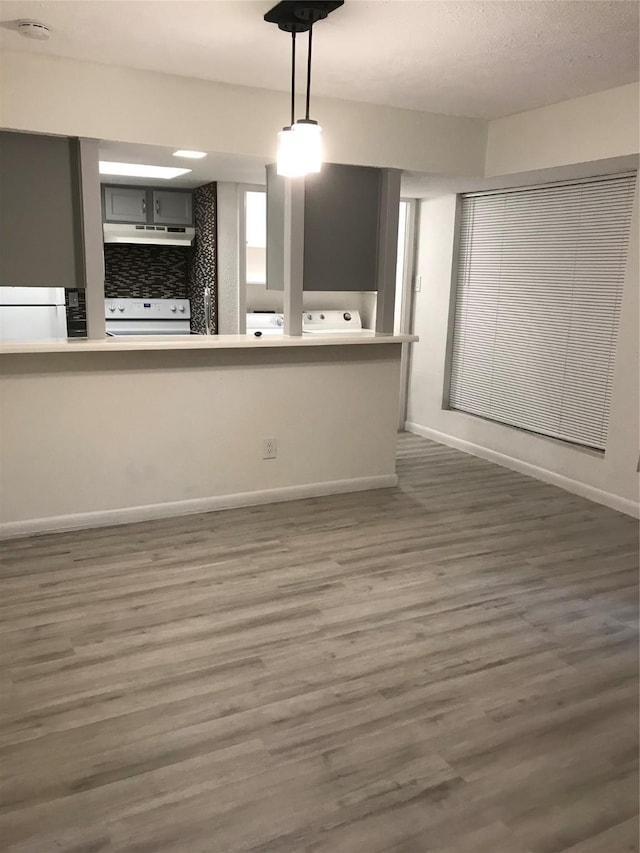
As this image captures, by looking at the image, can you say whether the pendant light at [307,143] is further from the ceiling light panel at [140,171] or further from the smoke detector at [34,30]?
the ceiling light panel at [140,171]

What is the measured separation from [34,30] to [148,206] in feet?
11.3

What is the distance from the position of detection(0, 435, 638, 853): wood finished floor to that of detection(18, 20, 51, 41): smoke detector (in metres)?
2.44

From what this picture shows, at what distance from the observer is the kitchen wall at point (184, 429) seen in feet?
12.2

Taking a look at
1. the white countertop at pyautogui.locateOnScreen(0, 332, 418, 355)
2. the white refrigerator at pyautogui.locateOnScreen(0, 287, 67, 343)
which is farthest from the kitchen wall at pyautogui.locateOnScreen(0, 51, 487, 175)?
the white refrigerator at pyautogui.locateOnScreen(0, 287, 67, 343)

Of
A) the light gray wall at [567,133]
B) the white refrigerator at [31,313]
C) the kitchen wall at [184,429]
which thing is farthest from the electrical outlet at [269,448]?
the light gray wall at [567,133]

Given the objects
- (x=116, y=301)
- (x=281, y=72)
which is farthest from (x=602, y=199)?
(x=116, y=301)

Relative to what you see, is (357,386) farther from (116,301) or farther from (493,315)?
(116,301)

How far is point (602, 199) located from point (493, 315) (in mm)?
1245

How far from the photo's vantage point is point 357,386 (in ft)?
15.0

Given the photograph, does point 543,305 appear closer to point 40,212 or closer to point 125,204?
point 40,212

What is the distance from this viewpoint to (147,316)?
269 inches

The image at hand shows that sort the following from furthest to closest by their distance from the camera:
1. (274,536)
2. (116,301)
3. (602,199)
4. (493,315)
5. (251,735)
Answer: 1. (116,301)
2. (493,315)
3. (602,199)
4. (274,536)
5. (251,735)

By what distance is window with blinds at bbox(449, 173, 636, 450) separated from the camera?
4.52 metres

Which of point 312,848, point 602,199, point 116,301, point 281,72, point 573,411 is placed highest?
point 281,72
